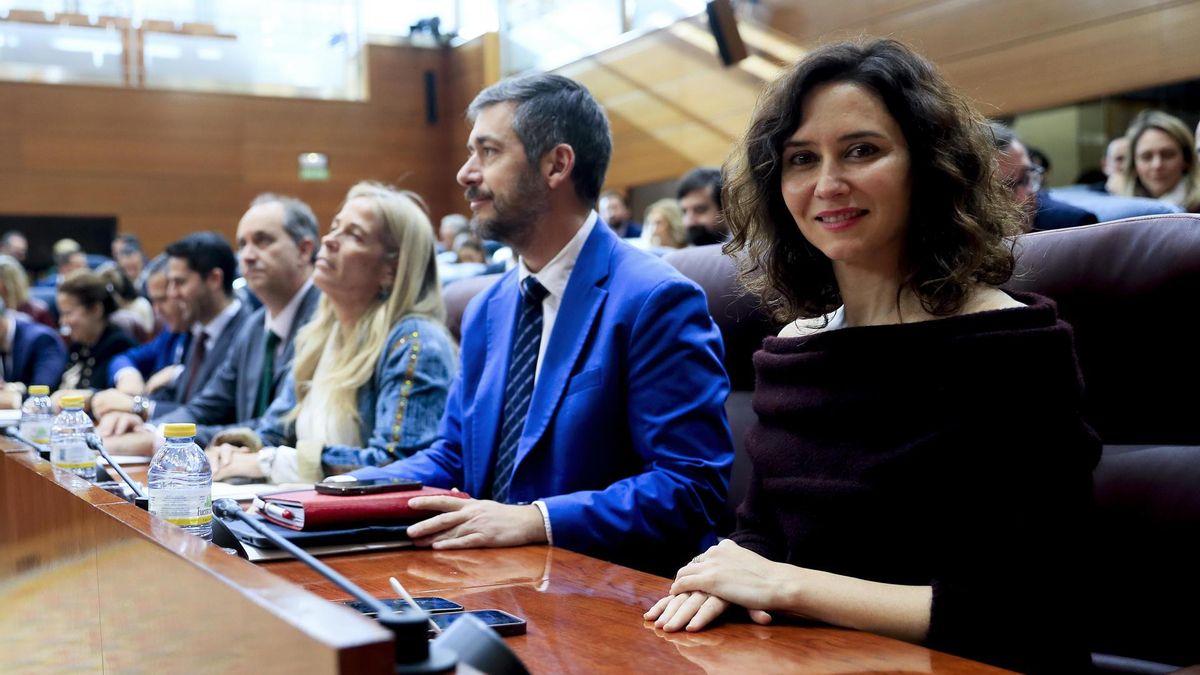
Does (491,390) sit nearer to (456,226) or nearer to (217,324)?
(217,324)

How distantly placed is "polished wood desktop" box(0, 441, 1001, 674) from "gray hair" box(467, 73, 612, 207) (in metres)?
A: 0.90

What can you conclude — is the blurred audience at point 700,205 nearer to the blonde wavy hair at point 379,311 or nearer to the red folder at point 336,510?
the blonde wavy hair at point 379,311

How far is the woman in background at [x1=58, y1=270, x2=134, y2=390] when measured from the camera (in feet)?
16.9

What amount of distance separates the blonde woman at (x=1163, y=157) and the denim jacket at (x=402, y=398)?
310cm

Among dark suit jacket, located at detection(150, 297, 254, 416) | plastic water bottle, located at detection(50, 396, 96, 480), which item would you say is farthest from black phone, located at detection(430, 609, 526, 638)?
dark suit jacket, located at detection(150, 297, 254, 416)

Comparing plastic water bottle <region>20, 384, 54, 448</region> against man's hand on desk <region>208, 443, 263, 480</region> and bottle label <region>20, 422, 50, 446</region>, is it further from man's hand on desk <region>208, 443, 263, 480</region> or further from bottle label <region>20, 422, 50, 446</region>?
man's hand on desk <region>208, 443, 263, 480</region>

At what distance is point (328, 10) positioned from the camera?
11.5 m

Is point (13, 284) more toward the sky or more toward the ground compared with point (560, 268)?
more toward the ground

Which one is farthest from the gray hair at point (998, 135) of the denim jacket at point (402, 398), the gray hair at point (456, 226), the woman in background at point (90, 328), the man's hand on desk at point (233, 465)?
the gray hair at point (456, 226)

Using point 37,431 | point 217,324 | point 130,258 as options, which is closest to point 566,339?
point 37,431

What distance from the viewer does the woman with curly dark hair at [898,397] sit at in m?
1.22

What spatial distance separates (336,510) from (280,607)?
0.92m

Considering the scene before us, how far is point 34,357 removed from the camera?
5297 mm

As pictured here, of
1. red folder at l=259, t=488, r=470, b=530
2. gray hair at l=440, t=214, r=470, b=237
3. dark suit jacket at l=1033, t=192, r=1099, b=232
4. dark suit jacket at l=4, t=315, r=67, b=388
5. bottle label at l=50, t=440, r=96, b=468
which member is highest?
gray hair at l=440, t=214, r=470, b=237
